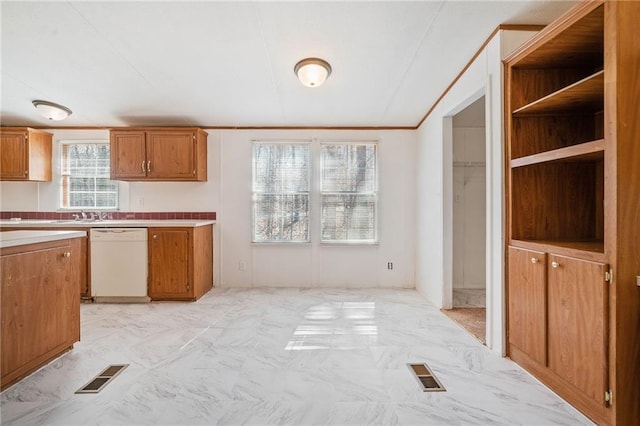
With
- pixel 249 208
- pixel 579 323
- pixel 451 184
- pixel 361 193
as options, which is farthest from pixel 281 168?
pixel 579 323

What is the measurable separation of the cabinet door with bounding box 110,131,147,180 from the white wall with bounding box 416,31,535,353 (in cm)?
366

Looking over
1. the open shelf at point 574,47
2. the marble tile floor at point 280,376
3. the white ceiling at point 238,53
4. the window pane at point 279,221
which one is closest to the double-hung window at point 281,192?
the window pane at point 279,221

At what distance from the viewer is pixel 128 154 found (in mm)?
4207

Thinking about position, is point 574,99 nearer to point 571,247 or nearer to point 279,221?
point 571,247

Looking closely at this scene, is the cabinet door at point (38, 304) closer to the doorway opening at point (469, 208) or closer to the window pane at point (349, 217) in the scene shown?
the window pane at point (349, 217)

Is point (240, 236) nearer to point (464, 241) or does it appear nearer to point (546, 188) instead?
point (464, 241)

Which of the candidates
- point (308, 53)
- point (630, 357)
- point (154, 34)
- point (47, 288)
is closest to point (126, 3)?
point (154, 34)

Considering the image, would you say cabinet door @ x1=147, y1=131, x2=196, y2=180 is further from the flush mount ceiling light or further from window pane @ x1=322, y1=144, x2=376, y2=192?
the flush mount ceiling light

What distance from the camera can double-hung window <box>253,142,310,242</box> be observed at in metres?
4.61

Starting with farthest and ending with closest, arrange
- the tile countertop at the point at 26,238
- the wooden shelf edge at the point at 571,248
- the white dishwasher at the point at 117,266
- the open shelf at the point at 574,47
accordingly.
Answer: the white dishwasher at the point at 117,266
the tile countertop at the point at 26,238
the open shelf at the point at 574,47
the wooden shelf edge at the point at 571,248

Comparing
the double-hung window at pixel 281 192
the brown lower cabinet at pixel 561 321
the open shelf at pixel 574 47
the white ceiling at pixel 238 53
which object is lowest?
the brown lower cabinet at pixel 561 321

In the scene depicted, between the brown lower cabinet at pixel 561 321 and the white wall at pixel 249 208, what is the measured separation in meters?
2.33

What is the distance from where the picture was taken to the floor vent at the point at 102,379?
1979mm

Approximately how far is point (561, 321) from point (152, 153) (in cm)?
450
